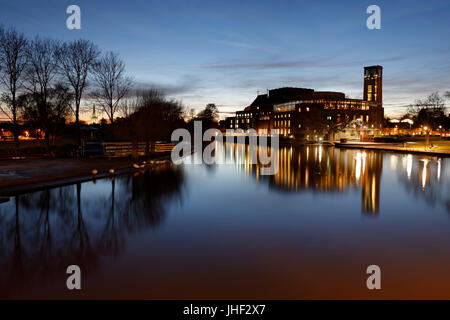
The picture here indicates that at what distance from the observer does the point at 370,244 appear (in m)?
7.14

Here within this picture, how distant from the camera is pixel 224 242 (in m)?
7.29

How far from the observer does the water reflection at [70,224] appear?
602cm

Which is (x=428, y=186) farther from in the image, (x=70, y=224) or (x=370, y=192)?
(x=70, y=224)

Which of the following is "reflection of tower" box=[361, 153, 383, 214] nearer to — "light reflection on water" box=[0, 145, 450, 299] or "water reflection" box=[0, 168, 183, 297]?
"light reflection on water" box=[0, 145, 450, 299]

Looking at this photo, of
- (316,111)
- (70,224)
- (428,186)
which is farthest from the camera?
(316,111)

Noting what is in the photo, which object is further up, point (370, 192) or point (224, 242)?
point (370, 192)

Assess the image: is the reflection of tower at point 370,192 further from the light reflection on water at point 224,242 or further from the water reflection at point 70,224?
the water reflection at point 70,224

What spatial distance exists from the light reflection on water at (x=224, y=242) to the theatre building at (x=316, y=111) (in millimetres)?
82431

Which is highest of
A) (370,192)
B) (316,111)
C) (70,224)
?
(316,111)

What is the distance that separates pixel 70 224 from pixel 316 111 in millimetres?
102060

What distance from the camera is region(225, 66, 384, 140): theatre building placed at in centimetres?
11738

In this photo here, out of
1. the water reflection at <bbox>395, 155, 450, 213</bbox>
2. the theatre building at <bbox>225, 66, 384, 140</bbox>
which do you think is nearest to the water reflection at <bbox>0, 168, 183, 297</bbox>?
the water reflection at <bbox>395, 155, 450, 213</bbox>

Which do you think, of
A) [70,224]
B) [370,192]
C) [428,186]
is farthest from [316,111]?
[70,224]
